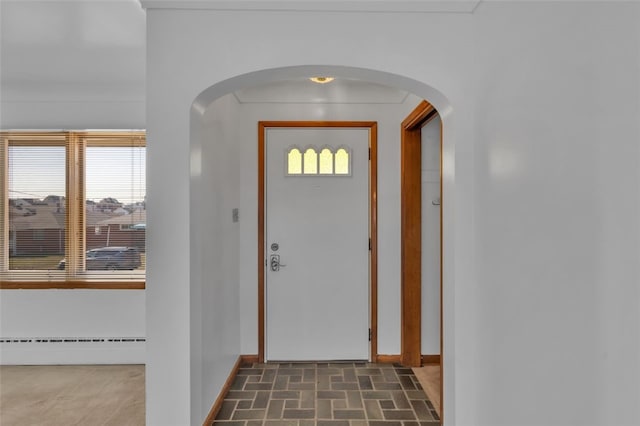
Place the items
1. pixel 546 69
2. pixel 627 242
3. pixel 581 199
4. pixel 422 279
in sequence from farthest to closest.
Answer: pixel 422 279 → pixel 546 69 → pixel 581 199 → pixel 627 242

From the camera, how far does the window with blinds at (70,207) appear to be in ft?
11.4

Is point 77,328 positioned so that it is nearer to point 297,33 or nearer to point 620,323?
point 297,33

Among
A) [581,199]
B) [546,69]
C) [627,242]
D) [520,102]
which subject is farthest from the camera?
[520,102]

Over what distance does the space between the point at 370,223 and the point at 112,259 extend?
95.1 inches

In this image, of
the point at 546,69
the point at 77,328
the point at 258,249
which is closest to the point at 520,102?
the point at 546,69

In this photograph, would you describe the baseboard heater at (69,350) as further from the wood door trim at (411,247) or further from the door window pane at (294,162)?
the wood door trim at (411,247)

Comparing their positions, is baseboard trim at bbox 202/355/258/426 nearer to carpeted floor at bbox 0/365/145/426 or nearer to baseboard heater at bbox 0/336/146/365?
carpeted floor at bbox 0/365/145/426

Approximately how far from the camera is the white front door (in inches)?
137

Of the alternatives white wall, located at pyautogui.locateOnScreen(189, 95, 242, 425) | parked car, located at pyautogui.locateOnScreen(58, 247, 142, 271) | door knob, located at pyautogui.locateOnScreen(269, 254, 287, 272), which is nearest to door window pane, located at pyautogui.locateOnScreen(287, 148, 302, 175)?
white wall, located at pyautogui.locateOnScreen(189, 95, 242, 425)

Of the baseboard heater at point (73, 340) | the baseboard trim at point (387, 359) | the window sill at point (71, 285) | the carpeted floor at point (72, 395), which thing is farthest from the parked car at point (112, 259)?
the baseboard trim at point (387, 359)

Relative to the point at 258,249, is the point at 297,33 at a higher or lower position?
higher

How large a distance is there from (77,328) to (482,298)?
11.4 feet

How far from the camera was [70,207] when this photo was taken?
348 centimetres

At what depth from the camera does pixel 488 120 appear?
5.96 ft
